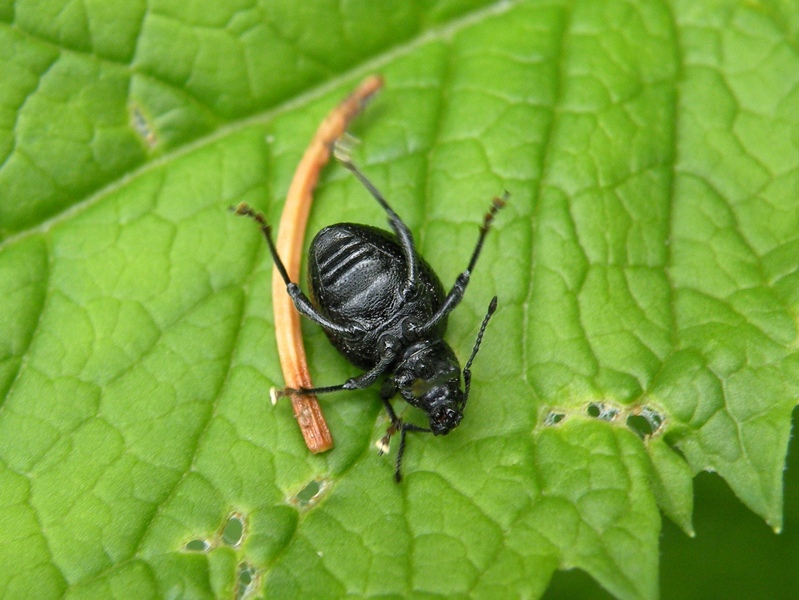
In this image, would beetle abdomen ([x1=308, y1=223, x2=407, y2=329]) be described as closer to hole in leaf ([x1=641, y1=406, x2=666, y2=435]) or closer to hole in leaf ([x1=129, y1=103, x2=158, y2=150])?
hole in leaf ([x1=129, y1=103, x2=158, y2=150])

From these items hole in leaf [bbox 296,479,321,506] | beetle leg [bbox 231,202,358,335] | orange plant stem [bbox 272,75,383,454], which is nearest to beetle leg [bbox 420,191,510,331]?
beetle leg [bbox 231,202,358,335]

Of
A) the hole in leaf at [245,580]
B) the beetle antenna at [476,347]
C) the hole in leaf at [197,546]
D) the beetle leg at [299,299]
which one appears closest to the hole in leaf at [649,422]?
the beetle antenna at [476,347]

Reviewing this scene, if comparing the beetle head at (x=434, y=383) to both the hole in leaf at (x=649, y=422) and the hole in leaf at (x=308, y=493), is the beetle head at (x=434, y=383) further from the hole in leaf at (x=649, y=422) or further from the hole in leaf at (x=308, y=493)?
the hole in leaf at (x=649, y=422)

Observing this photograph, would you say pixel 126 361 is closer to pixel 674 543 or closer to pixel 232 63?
pixel 232 63

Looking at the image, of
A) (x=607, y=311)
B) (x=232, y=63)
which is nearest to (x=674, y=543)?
(x=607, y=311)

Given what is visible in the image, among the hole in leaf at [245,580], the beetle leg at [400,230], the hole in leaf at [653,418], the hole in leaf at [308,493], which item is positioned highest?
the beetle leg at [400,230]

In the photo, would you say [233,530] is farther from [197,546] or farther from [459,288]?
[459,288]


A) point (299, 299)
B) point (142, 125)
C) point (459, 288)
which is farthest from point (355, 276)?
point (142, 125)
